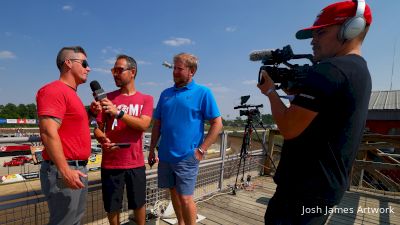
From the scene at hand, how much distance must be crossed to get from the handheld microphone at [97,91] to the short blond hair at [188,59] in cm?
90

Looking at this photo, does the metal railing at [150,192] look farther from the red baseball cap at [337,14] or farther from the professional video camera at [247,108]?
the red baseball cap at [337,14]

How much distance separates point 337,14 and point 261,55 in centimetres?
48

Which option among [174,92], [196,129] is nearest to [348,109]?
[196,129]

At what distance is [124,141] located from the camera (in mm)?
2637

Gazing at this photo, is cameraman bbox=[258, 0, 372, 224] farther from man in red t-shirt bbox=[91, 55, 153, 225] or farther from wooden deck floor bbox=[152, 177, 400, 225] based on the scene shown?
wooden deck floor bbox=[152, 177, 400, 225]

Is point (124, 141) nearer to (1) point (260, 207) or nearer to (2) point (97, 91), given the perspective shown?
(2) point (97, 91)

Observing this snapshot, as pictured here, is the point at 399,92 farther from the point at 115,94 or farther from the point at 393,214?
the point at 115,94

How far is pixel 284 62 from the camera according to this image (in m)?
1.55

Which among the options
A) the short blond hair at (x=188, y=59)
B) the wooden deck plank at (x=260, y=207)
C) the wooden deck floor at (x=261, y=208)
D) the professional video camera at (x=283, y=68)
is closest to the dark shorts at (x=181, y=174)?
the short blond hair at (x=188, y=59)

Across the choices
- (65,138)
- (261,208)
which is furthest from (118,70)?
(261,208)

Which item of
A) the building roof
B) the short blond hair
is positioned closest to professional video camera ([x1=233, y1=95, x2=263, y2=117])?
the short blond hair

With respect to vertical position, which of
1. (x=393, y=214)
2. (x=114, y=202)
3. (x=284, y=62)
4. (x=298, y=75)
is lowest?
(x=393, y=214)

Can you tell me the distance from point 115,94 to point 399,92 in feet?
85.0

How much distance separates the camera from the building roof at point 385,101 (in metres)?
17.5
